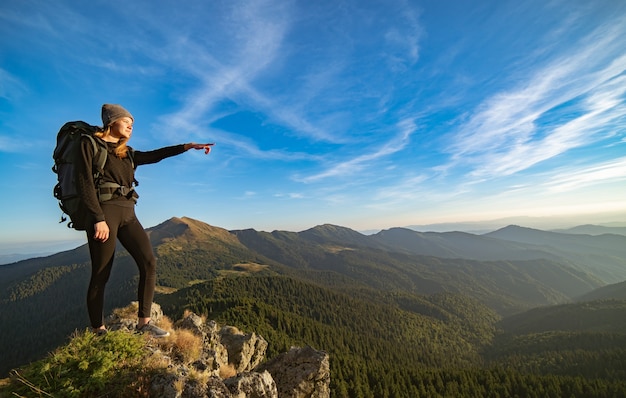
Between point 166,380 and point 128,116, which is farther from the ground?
point 128,116

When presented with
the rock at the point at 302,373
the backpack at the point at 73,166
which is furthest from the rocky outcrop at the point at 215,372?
the backpack at the point at 73,166

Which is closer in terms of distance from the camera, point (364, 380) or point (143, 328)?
point (143, 328)

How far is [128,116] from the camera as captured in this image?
654 centimetres

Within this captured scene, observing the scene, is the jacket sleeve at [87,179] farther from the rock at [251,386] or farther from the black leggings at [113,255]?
the rock at [251,386]

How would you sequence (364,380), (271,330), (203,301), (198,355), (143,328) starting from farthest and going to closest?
(203,301) < (271,330) < (364,380) < (198,355) < (143,328)

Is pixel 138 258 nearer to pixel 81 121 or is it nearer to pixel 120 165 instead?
pixel 120 165

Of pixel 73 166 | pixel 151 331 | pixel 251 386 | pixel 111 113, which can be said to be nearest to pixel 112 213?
pixel 73 166

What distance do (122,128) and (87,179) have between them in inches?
61.4

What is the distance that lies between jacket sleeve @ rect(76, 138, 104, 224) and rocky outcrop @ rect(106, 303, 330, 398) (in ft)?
12.0

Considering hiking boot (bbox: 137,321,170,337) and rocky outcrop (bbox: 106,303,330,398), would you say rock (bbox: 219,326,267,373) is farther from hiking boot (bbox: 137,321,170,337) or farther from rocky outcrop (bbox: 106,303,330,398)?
hiking boot (bbox: 137,321,170,337)

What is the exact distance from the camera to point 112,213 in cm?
609

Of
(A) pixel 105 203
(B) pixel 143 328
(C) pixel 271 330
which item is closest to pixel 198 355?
(B) pixel 143 328

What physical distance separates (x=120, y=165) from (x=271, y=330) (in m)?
177

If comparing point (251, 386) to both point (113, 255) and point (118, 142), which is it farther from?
point (118, 142)
